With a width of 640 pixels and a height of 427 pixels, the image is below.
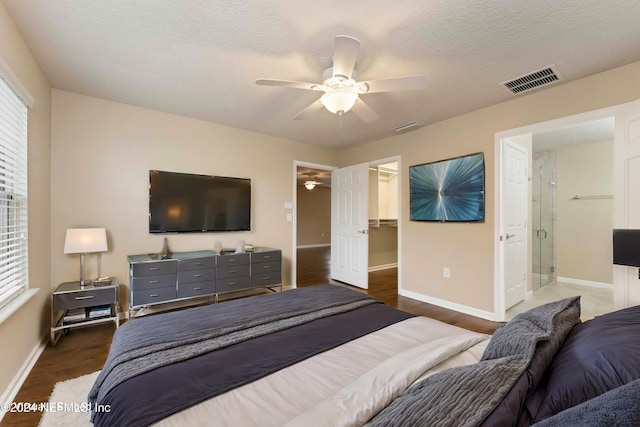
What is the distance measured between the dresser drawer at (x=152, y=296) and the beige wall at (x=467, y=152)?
10.6ft

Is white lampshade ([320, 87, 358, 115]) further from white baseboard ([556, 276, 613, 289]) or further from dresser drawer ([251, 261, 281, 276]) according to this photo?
white baseboard ([556, 276, 613, 289])

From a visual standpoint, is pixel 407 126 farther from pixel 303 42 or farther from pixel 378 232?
pixel 378 232

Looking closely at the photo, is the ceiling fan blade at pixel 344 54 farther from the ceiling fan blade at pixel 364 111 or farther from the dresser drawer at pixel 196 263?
the dresser drawer at pixel 196 263

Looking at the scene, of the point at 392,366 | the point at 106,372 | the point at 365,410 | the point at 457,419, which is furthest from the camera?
the point at 106,372

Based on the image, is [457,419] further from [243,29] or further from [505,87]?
[505,87]

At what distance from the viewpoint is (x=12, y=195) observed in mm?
1997

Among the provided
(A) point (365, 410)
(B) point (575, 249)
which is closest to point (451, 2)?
(A) point (365, 410)

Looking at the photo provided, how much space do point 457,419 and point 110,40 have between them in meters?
2.98

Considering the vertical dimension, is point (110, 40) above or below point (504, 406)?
above

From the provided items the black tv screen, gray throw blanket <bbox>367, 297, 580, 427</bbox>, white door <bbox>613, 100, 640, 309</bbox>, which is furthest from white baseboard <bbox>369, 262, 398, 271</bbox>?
gray throw blanket <bbox>367, 297, 580, 427</bbox>

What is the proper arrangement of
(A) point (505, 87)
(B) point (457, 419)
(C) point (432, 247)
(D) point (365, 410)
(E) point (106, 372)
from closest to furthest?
(B) point (457, 419), (D) point (365, 410), (E) point (106, 372), (A) point (505, 87), (C) point (432, 247)

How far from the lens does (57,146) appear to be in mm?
2877

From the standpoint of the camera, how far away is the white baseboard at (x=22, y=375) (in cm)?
176

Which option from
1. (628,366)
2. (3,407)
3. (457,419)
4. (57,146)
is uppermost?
(57,146)
